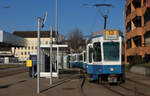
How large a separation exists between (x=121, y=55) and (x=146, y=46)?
77.3 feet

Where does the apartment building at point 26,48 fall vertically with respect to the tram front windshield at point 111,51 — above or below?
above

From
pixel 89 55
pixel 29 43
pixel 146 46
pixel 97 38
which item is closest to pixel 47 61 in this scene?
pixel 89 55

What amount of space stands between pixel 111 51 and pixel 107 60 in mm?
661

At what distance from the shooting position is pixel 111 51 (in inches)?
636

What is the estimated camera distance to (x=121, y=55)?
16234mm

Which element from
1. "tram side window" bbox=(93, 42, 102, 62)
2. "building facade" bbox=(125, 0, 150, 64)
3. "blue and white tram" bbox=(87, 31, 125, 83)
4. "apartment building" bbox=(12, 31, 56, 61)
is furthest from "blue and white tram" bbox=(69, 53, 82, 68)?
"apartment building" bbox=(12, 31, 56, 61)

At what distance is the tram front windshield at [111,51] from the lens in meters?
16.0

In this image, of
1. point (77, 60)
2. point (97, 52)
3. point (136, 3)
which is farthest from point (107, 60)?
point (136, 3)

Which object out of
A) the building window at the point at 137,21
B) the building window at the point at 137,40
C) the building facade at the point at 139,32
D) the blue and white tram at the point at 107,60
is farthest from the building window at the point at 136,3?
the blue and white tram at the point at 107,60

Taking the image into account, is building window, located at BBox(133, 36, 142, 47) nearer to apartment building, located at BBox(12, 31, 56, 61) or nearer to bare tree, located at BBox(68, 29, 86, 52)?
bare tree, located at BBox(68, 29, 86, 52)

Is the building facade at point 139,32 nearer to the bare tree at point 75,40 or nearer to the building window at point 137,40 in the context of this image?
the building window at point 137,40

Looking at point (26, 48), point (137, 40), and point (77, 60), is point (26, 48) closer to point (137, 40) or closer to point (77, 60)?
point (77, 60)

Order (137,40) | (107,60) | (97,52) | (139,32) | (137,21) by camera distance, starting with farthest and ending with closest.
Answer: (137,21), (137,40), (139,32), (97,52), (107,60)

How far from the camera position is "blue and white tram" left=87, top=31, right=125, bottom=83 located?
15.8 m
